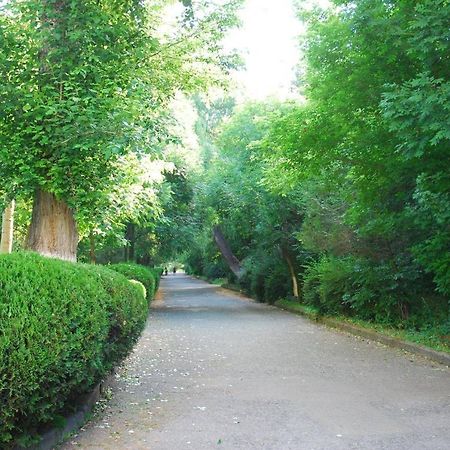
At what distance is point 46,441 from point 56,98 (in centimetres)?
527

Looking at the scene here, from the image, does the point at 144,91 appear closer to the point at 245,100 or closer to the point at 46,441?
the point at 46,441

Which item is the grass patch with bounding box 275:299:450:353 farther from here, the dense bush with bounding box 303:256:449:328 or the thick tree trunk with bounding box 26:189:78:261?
the thick tree trunk with bounding box 26:189:78:261

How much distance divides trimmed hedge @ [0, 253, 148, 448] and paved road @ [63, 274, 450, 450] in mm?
761

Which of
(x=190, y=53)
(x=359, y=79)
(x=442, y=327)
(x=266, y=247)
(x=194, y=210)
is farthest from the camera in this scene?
(x=194, y=210)

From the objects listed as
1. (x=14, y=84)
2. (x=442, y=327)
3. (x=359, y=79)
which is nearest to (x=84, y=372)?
(x=14, y=84)

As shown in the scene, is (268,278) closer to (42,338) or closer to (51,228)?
(51,228)

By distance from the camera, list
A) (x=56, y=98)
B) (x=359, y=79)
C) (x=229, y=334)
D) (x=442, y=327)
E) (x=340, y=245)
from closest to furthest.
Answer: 1. (x=56, y=98)
2. (x=359, y=79)
3. (x=442, y=327)
4. (x=229, y=334)
5. (x=340, y=245)

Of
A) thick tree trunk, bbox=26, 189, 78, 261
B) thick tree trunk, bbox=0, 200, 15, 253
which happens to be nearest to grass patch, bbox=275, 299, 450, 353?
thick tree trunk, bbox=26, 189, 78, 261

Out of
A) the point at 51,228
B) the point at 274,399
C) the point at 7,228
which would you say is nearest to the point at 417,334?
the point at 274,399

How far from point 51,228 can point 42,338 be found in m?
5.41

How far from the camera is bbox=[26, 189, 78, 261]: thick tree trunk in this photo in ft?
29.5

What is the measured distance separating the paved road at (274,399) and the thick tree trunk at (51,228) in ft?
7.40

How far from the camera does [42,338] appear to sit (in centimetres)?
392

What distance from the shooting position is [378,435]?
5152 millimetres
